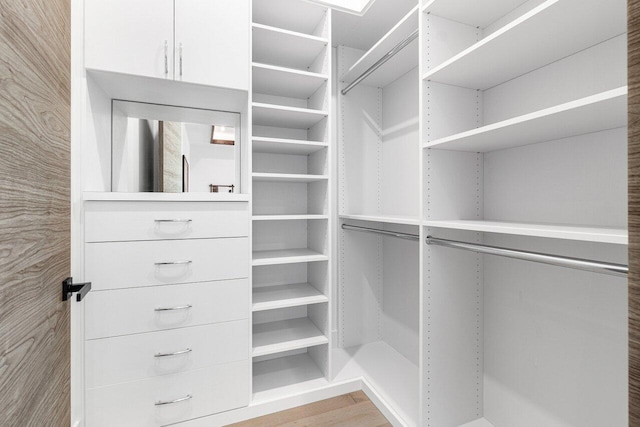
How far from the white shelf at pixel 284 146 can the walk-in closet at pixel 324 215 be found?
2cm

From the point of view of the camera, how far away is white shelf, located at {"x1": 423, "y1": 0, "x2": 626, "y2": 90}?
864 millimetres

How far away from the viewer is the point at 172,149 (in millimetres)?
1744

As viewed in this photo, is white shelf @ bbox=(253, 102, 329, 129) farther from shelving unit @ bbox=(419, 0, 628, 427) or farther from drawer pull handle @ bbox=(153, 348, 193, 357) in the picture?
drawer pull handle @ bbox=(153, 348, 193, 357)

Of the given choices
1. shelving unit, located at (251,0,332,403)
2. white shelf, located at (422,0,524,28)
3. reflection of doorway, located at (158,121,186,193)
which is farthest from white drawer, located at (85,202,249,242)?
white shelf, located at (422,0,524,28)

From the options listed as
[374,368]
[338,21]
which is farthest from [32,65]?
[374,368]

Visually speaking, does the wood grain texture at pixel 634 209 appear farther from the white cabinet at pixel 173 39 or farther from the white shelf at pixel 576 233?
the white cabinet at pixel 173 39

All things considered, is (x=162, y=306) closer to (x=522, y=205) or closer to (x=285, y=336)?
(x=285, y=336)

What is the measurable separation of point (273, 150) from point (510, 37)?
1354mm

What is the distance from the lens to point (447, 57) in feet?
4.43

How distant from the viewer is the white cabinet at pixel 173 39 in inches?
52.5

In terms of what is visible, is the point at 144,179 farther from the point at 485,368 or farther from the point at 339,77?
the point at 485,368

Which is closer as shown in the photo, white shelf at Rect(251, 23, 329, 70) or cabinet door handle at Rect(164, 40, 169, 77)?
cabinet door handle at Rect(164, 40, 169, 77)

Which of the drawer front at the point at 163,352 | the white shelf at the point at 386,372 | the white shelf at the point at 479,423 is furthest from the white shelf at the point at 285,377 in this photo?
the white shelf at the point at 479,423

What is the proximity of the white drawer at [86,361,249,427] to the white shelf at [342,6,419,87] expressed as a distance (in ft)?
6.30
